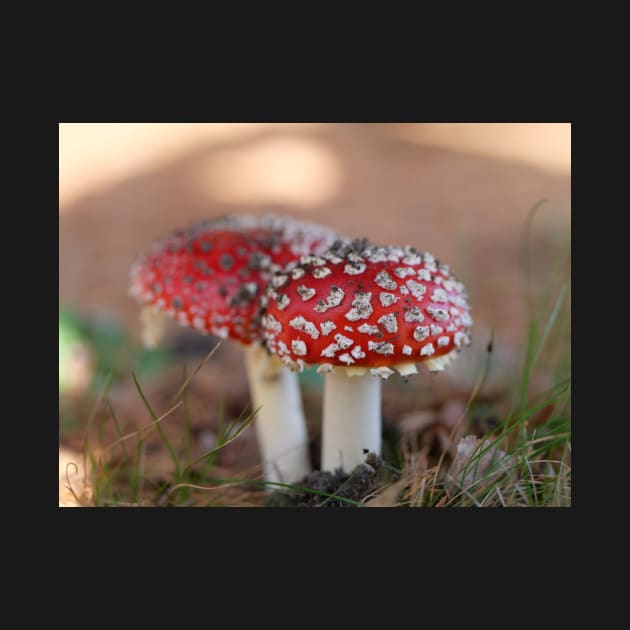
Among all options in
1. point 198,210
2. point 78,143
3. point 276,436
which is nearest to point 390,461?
point 276,436

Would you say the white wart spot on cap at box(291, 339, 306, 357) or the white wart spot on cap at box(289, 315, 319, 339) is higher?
the white wart spot on cap at box(289, 315, 319, 339)

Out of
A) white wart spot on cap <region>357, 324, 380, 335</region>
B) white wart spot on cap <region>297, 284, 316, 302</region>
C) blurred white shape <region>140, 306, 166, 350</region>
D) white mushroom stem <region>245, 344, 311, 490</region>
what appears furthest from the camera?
white mushroom stem <region>245, 344, 311, 490</region>

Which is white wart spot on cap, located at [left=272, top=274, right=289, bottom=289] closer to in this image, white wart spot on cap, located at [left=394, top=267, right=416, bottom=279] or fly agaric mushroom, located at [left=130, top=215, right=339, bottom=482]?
fly agaric mushroom, located at [left=130, top=215, right=339, bottom=482]

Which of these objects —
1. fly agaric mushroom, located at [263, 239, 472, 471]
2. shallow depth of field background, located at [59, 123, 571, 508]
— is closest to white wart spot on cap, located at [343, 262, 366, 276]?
fly agaric mushroom, located at [263, 239, 472, 471]

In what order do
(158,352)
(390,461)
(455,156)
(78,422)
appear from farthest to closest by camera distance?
(455,156) < (158,352) < (78,422) < (390,461)

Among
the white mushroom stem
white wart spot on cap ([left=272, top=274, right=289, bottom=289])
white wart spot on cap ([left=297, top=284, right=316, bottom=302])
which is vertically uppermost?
white wart spot on cap ([left=272, top=274, right=289, bottom=289])

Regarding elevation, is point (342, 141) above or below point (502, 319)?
above

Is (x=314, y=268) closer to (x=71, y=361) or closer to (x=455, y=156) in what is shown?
(x=71, y=361)

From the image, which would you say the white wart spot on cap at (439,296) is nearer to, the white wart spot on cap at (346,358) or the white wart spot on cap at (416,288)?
the white wart spot on cap at (416,288)
